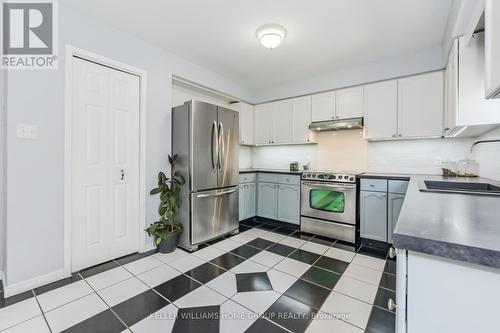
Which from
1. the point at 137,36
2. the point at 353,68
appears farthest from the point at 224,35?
the point at 353,68

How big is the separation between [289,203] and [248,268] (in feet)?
5.15

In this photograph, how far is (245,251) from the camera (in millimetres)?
2752

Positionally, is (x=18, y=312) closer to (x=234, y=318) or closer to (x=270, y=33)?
(x=234, y=318)

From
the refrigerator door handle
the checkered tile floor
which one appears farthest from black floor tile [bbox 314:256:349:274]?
the refrigerator door handle

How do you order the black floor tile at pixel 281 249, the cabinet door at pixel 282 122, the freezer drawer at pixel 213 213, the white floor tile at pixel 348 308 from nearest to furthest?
the white floor tile at pixel 348 308 → the black floor tile at pixel 281 249 → the freezer drawer at pixel 213 213 → the cabinet door at pixel 282 122

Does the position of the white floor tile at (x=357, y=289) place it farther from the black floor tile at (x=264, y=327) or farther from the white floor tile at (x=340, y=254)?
the black floor tile at (x=264, y=327)

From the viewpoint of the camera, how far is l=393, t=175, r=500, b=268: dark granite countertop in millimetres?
545

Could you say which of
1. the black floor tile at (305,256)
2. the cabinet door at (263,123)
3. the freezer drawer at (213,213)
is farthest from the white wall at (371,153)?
the black floor tile at (305,256)

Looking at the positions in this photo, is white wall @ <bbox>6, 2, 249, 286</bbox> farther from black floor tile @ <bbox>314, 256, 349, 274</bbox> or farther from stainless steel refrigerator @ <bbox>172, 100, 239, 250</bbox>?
black floor tile @ <bbox>314, 256, 349, 274</bbox>

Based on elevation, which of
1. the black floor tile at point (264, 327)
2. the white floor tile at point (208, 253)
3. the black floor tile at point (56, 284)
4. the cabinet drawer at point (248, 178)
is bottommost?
the black floor tile at point (264, 327)

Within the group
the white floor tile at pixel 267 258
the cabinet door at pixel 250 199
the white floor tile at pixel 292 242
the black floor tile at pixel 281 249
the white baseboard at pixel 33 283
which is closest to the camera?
the white baseboard at pixel 33 283

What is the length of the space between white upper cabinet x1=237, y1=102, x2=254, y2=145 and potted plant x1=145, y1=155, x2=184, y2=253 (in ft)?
5.80

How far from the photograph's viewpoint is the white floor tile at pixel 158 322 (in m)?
1.49

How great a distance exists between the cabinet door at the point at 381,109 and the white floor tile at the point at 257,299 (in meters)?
2.54
